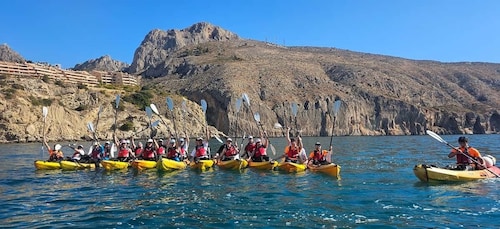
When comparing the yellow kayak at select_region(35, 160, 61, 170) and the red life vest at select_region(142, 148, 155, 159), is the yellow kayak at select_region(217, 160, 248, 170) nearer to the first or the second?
the red life vest at select_region(142, 148, 155, 159)

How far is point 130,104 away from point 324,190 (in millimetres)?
66028

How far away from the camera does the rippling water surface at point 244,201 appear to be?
10641 millimetres

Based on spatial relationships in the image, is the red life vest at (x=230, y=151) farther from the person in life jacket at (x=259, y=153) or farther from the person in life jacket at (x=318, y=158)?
the person in life jacket at (x=318, y=158)

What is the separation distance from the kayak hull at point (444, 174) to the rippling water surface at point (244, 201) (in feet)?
1.39

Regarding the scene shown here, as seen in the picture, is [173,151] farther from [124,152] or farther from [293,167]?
[293,167]

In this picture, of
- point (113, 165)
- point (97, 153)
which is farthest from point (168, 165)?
point (97, 153)

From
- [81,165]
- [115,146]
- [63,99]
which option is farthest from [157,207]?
[63,99]

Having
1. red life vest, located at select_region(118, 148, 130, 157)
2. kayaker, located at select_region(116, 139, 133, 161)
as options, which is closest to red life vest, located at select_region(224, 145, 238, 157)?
kayaker, located at select_region(116, 139, 133, 161)

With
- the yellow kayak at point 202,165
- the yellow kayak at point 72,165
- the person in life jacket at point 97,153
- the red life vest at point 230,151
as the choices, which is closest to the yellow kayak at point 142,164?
the yellow kayak at point 202,165

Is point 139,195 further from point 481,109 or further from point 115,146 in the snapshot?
point 481,109

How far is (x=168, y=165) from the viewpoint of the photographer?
20969 mm

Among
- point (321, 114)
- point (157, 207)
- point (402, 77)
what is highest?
point (402, 77)

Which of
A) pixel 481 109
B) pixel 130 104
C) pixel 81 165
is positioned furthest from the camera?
pixel 481 109

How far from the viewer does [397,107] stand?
350ft
